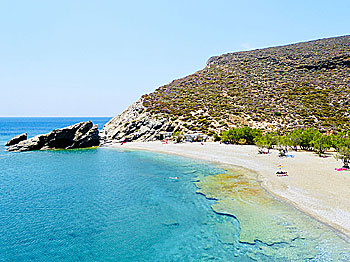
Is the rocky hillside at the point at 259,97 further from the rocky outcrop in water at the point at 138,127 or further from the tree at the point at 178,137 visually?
the tree at the point at 178,137

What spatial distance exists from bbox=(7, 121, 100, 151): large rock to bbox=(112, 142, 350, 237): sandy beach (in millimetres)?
23016

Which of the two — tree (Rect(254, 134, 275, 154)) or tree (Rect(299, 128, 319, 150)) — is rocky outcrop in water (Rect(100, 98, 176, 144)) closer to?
tree (Rect(254, 134, 275, 154))

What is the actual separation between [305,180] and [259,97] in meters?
43.8

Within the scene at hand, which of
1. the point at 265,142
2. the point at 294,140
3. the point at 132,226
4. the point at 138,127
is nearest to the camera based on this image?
the point at 132,226

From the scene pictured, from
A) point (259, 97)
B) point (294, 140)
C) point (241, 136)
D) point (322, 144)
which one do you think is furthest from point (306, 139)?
point (259, 97)

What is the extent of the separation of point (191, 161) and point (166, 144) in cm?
1395

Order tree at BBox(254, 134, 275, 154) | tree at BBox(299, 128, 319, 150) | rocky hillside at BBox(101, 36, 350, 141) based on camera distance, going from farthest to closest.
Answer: rocky hillside at BBox(101, 36, 350, 141)
tree at BBox(254, 134, 275, 154)
tree at BBox(299, 128, 319, 150)

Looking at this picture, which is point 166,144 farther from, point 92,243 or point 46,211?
point 92,243

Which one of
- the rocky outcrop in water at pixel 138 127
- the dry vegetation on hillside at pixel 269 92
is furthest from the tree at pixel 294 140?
the rocky outcrop in water at pixel 138 127

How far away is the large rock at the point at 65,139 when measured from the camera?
44.7m

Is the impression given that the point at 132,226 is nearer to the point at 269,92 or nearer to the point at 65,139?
the point at 65,139

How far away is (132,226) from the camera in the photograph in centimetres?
1291

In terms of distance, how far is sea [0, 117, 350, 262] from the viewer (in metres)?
10.2

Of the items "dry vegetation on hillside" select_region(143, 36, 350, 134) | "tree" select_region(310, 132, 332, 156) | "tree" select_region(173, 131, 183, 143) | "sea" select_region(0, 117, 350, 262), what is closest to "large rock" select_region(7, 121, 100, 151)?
"dry vegetation on hillside" select_region(143, 36, 350, 134)
